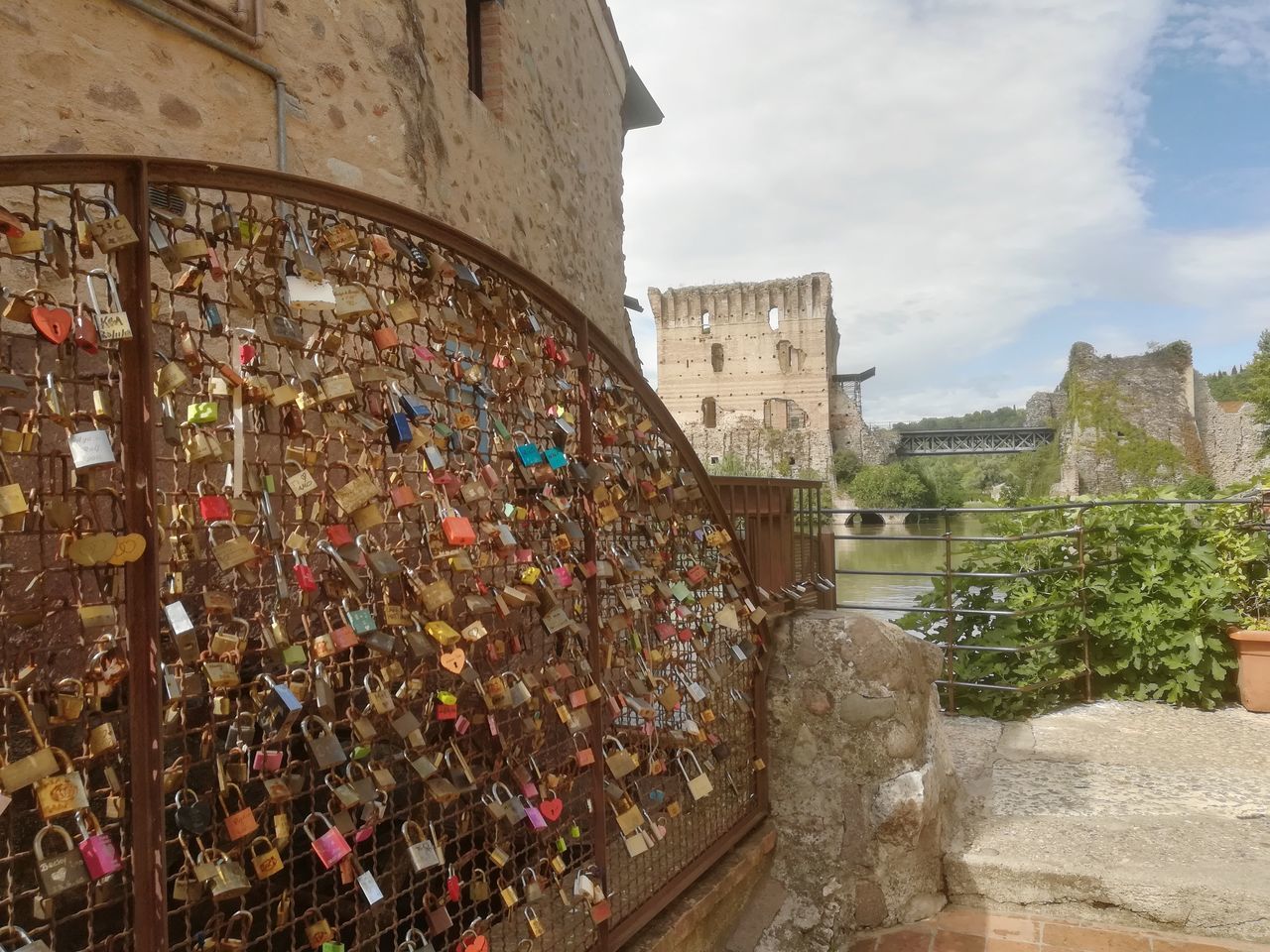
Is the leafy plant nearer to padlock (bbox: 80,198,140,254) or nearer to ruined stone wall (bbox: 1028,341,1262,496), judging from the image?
padlock (bbox: 80,198,140,254)

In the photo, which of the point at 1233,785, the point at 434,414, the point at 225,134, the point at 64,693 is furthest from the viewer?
the point at 1233,785

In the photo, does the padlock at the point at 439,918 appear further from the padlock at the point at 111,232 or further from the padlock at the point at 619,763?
the padlock at the point at 111,232

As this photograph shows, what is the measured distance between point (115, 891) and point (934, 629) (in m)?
4.53

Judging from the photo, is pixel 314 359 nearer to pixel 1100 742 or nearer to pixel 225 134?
pixel 225 134

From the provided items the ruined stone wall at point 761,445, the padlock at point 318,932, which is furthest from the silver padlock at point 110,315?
the ruined stone wall at point 761,445

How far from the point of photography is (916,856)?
2775 millimetres

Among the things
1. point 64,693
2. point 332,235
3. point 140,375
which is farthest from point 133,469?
point 332,235

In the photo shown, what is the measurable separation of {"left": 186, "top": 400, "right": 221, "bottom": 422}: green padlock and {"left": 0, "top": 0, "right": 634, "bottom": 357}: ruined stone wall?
167 cm

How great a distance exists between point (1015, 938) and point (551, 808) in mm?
1824

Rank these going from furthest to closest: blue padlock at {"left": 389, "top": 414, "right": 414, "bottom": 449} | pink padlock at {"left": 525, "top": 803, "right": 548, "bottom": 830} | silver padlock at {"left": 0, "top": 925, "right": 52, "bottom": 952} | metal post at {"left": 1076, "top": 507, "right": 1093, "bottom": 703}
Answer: metal post at {"left": 1076, "top": 507, "right": 1093, "bottom": 703}
pink padlock at {"left": 525, "top": 803, "right": 548, "bottom": 830}
blue padlock at {"left": 389, "top": 414, "right": 414, "bottom": 449}
silver padlock at {"left": 0, "top": 925, "right": 52, "bottom": 952}

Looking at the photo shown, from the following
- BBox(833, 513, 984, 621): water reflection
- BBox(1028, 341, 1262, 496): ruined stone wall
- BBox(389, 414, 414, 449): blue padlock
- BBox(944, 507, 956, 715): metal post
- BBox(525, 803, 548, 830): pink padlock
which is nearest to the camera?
BBox(389, 414, 414, 449): blue padlock

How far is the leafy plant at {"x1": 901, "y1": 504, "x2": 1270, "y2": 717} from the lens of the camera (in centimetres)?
467

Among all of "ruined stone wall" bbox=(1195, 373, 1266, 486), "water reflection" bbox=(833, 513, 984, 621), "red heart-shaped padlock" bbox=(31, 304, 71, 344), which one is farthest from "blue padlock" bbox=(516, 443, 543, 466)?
"ruined stone wall" bbox=(1195, 373, 1266, 486)

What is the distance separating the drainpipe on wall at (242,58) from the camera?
2.77m
